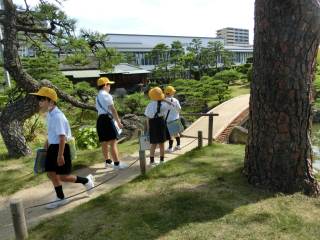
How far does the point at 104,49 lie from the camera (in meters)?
8.56

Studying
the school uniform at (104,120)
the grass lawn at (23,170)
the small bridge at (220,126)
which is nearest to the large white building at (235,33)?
the small bridge at (220,126)

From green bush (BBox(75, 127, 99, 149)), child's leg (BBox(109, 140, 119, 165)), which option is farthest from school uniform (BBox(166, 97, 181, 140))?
green bush (BBox(75, 127, 99, 149))

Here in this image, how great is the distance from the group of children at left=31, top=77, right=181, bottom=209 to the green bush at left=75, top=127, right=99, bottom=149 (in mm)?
3009

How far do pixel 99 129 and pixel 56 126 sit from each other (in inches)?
63.1

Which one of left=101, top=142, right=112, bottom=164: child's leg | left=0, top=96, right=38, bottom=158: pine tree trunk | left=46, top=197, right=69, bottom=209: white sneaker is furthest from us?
left=0, top=96, right=38, bottom=158: pine tree trunk

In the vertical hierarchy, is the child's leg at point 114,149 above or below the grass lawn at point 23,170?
above

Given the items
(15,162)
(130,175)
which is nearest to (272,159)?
(130,175)

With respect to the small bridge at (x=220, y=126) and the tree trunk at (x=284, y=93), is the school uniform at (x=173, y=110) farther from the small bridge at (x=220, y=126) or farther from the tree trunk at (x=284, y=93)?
the tree trunk at (x=284, y=93)

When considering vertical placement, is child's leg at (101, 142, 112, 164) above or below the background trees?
below

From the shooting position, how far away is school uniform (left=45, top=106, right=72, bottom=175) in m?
4.25

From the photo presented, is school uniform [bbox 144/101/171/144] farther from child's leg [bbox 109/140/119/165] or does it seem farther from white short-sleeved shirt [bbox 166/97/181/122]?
white short-sleeved shirt [bbox 166/97/181/122]

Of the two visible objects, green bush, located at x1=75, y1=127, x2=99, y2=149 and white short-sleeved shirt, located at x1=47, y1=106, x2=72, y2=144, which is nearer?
white short-sleeved shirt, located at x1=47, y1=106, x2=72, y2=144

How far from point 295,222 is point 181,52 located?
32318 millimetres

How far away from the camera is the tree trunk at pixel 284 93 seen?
430 centimetres
